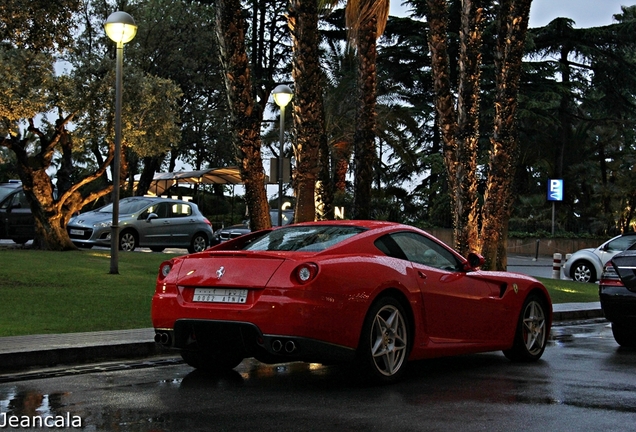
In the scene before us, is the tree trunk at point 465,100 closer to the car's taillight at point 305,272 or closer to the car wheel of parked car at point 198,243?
the car wheel of parked car at point 198,243

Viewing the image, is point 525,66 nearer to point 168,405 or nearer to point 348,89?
point 348,89

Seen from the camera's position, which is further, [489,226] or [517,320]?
[489,226]

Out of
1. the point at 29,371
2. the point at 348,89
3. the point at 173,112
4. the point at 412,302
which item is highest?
the point at 348,89

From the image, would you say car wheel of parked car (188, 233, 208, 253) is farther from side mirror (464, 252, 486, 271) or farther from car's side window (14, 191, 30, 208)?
side mirror (464, 252, 486, 271)

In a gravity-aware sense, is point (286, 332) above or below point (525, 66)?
below

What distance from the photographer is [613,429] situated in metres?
6.45

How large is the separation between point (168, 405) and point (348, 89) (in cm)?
4180

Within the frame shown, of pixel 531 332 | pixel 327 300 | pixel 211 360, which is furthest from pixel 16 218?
pixel 327 300

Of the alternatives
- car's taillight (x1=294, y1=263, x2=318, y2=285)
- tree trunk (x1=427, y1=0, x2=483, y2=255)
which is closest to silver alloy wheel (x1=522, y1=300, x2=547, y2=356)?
car's taillight (x1=294, y1=263, x2=318, y2=285)

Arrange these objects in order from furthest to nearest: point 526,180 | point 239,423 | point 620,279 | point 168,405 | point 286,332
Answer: point 526,180 → point 620,279 → point 286,332 → point 168,405 → point 239,423

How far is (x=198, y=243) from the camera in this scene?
30266 mm

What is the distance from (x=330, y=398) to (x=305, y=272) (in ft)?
3.22

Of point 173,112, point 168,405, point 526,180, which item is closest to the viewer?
point 168,405

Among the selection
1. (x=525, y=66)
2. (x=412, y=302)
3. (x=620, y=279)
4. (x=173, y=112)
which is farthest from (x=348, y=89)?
(x=412, y=302)
